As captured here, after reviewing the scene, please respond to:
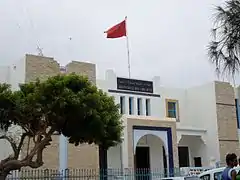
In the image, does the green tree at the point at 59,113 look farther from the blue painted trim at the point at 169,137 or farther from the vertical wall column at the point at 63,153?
the blue painted trim at the point at 169,137

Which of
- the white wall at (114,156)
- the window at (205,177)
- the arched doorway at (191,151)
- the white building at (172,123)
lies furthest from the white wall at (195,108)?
the window at (205,177)

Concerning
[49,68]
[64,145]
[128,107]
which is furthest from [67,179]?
[128,107]

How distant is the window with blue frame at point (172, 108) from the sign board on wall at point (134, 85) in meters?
2.08

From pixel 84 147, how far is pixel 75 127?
30.2 ft

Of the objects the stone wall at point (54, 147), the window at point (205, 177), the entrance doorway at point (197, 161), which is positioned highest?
the stone wall at point (54, 147)

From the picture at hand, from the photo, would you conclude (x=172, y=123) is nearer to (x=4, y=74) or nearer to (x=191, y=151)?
(x=191, y=151)

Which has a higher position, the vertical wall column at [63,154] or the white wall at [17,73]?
the white wall at [17,73]

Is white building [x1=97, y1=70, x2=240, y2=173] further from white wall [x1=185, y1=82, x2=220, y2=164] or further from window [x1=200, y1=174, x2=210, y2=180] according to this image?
window [x1=200, y1=174, x2=210, y2=180]

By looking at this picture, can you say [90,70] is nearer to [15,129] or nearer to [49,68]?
[49,68]

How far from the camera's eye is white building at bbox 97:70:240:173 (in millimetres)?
25859

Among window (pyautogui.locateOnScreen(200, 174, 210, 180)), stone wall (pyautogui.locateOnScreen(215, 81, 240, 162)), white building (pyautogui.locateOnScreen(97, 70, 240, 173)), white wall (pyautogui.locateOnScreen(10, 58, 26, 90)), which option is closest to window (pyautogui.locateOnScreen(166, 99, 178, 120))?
white building (pyautogui.locateOnScreen(97, 70, 240, 173))

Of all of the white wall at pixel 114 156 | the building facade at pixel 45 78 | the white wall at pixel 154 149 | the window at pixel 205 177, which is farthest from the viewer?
the white wall at pixel 154 149

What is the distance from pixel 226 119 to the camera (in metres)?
30.3

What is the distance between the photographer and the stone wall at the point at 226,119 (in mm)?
29809
